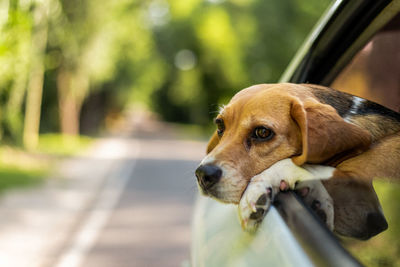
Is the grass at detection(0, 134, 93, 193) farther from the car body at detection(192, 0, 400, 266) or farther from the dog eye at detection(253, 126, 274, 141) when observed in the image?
the dog eye at detection(253, 126, 274, 141)

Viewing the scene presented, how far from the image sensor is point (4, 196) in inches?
450

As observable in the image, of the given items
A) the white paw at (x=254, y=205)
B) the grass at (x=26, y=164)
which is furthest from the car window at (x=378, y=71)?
the grass at (x=26, y=164)

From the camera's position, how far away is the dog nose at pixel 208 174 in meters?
2.07

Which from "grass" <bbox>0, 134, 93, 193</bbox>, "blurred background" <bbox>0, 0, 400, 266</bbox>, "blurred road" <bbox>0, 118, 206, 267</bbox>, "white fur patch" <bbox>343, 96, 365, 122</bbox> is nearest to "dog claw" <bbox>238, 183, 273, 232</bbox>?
"white fur patch" <bbox>343, 96, 365, 122</bbox>

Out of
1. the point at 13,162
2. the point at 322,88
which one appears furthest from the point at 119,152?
the point at 322,88

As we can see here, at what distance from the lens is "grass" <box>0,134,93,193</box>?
534 inches

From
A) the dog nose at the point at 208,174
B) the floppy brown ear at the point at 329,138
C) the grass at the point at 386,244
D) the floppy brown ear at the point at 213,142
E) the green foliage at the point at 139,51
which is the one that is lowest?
the green foliage at the point at 139,51

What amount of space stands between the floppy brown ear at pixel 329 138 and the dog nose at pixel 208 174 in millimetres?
285

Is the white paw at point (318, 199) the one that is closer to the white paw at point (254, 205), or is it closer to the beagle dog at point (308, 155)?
the beagle dog at point (308, 155)

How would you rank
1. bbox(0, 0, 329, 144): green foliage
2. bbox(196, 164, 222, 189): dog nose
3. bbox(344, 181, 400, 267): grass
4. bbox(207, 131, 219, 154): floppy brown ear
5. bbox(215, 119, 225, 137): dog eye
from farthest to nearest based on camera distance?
bbox(0, 0, 329, 144): green foliage
bbox(207, 131, 219, 154): floppy brown ear
bbox(215, 119, 225, 137): dog eye
bbox(196, 164, 222, 189): dog nose
bbox(344, 181, 400, 267): grass

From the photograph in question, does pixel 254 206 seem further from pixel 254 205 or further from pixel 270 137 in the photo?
pixel 270 137

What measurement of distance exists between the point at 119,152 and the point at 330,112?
24.8 meters

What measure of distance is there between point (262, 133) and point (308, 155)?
366 millimetres

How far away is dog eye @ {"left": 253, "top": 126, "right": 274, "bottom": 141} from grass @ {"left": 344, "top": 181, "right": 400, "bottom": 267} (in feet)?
2.15
